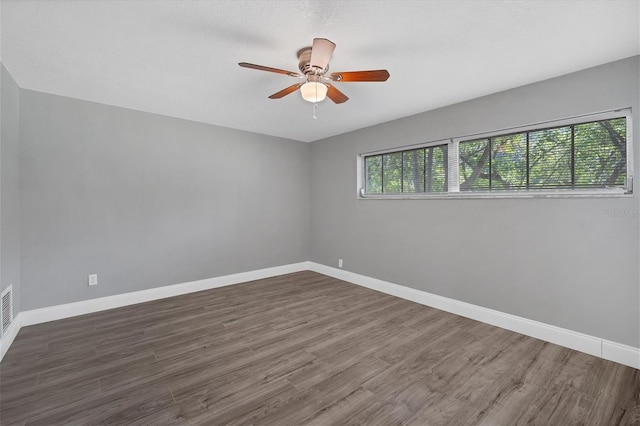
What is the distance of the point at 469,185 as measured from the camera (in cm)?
314

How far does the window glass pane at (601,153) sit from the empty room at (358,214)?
1 cm

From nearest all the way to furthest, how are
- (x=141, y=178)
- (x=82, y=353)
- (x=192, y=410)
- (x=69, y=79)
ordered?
(x=192, y=410) → (x=82, y=353) → (x=69, y=79) → (x=141, y=178)

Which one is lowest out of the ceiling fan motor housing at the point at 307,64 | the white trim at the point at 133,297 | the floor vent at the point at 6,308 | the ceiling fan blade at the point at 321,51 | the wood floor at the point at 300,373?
the wood floor at the point at 300,373

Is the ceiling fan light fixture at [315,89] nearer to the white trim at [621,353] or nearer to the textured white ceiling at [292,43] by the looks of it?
the textured white ceiling at [292,43]

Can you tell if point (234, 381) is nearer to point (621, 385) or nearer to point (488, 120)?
point (621, 385)

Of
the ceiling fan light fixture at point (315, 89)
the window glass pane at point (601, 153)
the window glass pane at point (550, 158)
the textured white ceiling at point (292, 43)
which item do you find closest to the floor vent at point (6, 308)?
the textured white ceiling at point (292, 43)

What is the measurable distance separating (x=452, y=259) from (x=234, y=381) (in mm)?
2576

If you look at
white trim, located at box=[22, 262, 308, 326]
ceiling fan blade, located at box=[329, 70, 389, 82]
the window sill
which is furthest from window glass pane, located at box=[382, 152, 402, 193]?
white trim, located at box=[22, 262, 308, 326]

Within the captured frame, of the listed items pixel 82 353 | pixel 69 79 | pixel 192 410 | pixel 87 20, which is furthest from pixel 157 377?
pixel 69 79

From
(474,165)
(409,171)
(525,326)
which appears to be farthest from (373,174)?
(525,326)

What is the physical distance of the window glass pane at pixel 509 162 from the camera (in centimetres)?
274

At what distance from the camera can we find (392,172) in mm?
3984

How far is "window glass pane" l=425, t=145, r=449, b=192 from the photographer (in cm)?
335

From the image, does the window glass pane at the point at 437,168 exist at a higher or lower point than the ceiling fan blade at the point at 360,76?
lower
